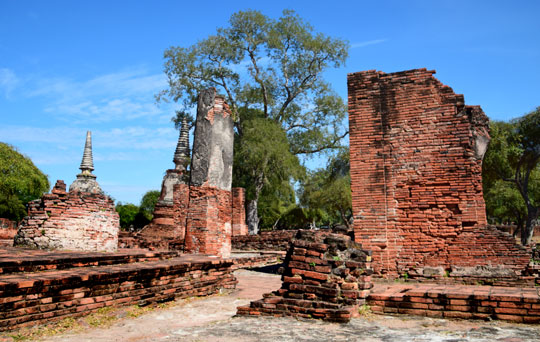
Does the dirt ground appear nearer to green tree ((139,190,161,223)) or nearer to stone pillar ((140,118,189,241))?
stone pillar ((140,118,189,241))

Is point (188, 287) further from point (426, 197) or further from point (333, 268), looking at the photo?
point (426, 197)

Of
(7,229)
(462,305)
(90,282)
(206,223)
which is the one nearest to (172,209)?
(7,229)

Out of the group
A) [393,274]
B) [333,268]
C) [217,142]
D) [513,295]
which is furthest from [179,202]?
[513,295]

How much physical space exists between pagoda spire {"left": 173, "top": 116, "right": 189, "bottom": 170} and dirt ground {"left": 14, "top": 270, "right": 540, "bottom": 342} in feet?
59.9

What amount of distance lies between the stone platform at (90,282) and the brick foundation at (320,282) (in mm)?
1491

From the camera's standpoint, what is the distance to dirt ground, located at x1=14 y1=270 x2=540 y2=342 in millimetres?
3830

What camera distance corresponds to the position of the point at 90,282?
493cm

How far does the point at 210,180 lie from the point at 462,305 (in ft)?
19.3

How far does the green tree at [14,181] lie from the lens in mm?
27688

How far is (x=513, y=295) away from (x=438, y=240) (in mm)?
3497

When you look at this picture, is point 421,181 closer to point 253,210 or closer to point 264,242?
point 264,242

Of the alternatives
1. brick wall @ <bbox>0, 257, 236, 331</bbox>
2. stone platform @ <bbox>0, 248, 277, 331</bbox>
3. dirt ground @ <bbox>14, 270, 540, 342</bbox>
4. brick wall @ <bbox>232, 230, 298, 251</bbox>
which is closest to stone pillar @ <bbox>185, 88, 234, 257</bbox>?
stone platform @ <bbox>0, 248, 277, 331</bbox>

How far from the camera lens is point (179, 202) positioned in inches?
704

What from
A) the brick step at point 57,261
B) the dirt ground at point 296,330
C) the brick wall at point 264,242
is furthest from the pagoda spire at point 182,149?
the dirt ground at point 296,330
